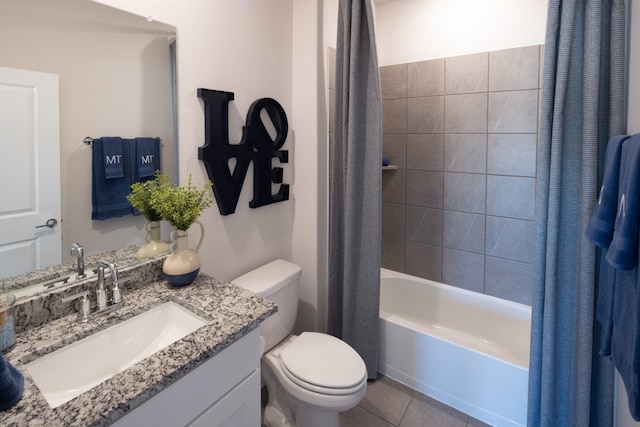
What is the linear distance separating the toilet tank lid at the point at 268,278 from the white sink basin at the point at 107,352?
1.47 feet

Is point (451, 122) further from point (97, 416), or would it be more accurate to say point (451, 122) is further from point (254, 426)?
point (97, 416)

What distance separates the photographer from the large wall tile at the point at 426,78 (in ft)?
7.97

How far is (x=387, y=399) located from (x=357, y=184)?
50.5 inches

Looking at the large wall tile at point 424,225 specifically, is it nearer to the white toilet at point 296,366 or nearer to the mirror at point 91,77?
the white toilet at point 296,366

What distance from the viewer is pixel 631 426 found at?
1.22 metres

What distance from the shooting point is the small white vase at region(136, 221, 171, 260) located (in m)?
1.38

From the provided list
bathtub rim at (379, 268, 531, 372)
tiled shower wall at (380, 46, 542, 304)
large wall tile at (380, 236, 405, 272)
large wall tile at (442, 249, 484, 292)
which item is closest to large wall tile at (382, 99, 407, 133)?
tiled shower wall at (380, 46, 542, 304)

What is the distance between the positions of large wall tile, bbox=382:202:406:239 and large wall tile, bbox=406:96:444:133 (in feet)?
2.02

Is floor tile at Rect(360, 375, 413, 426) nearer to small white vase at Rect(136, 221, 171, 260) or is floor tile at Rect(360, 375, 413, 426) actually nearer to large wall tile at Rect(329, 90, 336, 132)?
small white vase at Rect(136, 221, 171, 260)

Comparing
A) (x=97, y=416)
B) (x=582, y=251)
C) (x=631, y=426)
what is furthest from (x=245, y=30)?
(x=631, y=426)

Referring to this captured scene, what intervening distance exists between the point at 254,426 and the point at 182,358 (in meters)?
0.48

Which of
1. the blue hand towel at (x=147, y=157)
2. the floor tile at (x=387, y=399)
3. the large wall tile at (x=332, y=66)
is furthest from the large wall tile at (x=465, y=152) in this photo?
the blue hand towel at (x=147, y=157)

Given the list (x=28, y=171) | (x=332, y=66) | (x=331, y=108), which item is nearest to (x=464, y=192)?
(x=331, y=108)

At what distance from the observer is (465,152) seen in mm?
2379
